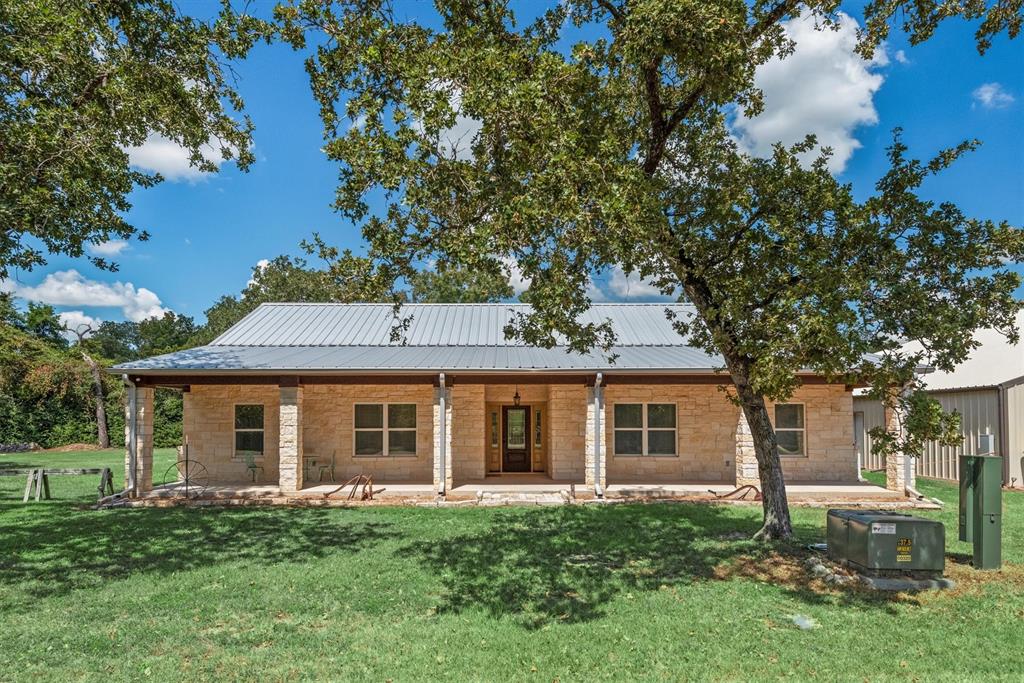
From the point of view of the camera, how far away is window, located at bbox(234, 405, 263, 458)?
14.8 meters

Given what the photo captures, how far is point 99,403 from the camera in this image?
90.7 ft

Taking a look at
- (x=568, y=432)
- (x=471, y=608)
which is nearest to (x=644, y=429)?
(x=568, y=432)

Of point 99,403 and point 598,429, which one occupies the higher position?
point 598,429

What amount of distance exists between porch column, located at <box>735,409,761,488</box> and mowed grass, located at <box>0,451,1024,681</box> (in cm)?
275

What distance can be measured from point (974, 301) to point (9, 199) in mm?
12314

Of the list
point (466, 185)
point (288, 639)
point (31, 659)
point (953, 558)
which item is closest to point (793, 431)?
point (953, 558)

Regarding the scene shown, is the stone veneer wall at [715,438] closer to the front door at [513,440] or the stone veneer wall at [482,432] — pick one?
the stone veneer wall at [482,432]

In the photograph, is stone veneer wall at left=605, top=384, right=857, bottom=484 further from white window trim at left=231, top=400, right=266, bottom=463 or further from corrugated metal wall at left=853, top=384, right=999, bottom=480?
white window trim at left=231, top=400, right=266, bottom=463

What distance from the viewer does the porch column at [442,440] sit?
12711mm

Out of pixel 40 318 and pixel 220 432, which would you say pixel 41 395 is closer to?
pixel 40 318

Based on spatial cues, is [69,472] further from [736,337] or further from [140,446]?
[736,337]

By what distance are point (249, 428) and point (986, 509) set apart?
563 inches

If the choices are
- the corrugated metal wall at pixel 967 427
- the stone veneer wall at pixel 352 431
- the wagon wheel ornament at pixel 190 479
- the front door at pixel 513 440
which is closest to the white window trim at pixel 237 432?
the wagon wheel ornament at pixel 190 479

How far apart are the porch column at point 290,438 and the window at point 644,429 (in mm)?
7435
